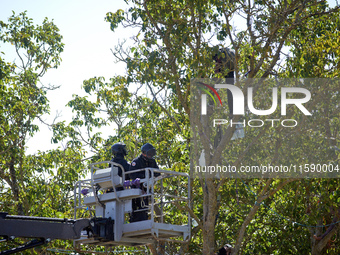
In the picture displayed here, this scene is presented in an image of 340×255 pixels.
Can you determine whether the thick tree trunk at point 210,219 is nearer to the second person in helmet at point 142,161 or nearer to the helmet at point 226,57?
the helmet at point 226,57

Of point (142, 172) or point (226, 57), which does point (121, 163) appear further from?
point (226, 57)

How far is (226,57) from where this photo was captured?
14.9m

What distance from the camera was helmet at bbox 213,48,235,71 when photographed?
14.4 metres

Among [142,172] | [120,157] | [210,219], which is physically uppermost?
[120,157]

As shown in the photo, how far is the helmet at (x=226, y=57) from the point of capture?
47.4 feet

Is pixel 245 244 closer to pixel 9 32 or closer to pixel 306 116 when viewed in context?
pixel 306 116

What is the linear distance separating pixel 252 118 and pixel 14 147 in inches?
290

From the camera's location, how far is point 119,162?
1034cm

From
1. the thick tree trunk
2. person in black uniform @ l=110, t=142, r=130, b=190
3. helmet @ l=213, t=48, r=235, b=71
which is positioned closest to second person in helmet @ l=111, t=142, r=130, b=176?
person in black uniform @ l=110, t=142, r=130, b=190

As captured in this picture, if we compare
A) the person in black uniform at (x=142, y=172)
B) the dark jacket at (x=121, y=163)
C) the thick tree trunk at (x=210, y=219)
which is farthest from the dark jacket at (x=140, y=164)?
the thick tree trunk at (x=210, y=219)

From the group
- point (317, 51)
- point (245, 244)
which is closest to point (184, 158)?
point (245, 244)

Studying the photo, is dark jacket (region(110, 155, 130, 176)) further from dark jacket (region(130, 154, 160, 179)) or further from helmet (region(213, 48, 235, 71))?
helmet (region(213, 48, 235, 71))

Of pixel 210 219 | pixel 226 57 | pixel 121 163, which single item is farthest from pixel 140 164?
pixel 226 57

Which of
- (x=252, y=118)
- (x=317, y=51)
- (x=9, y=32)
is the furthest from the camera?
(x=9, y=32)
